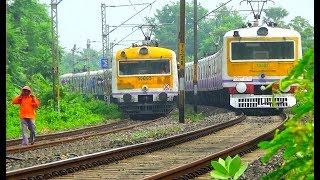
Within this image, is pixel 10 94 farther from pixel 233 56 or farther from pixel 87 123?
pixel 233 56

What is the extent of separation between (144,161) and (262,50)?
42.5 feet

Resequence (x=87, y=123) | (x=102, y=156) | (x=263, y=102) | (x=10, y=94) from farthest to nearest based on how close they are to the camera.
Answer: (x=10, y=94) → (x=87, y=123) → (x=263, y=102) → (x=102, y=156)

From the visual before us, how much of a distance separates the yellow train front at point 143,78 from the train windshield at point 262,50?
3008mm

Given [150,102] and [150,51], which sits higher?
[150,51]

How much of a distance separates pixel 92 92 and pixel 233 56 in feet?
78.2

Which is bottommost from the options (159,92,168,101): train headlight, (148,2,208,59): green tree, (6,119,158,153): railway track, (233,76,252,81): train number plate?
(6,119,158,153): railway track

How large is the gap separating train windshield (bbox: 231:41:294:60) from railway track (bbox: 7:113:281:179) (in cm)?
740

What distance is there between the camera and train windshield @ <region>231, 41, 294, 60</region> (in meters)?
23.9

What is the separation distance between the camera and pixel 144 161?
11953 millimetres

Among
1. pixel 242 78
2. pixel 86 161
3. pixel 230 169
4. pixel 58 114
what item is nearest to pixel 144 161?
pixel 86 161

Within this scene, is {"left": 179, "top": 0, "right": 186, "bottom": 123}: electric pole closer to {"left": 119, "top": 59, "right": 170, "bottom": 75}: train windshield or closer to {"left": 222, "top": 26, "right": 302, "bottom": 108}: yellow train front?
{"left": 222, "top": 26, "right": 302, "bottom": 108}: yellow train front

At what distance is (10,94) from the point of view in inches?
1307

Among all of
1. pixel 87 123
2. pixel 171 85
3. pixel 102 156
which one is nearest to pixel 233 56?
pixel 171 85

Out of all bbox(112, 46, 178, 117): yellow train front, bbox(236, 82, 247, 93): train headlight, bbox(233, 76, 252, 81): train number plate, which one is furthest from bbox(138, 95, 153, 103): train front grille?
bbox(236, 82, 247, 93): train headlight
